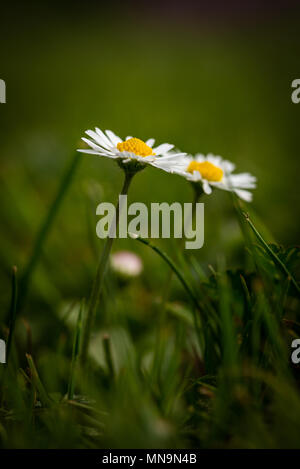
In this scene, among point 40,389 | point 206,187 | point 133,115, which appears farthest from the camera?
point 133,115

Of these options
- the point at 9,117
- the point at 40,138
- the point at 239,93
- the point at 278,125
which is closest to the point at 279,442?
the point at 40,138

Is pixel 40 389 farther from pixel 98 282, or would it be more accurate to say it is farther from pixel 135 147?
pixel 135 147

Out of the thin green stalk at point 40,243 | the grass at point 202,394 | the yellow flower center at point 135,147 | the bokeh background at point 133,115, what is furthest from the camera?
the bokeh background at point 133,115

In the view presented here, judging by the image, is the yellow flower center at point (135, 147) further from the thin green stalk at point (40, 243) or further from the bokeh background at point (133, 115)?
the bokeh background at point (133, 115)

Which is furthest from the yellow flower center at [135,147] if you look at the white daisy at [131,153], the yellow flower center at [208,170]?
the yellow flower center at [208,170]

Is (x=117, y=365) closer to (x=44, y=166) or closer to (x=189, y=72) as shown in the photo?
(x=44, y=166)

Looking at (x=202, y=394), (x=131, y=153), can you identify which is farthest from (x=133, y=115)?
(x=202, y=394)
